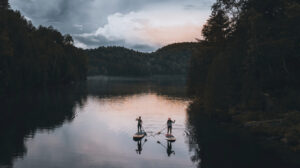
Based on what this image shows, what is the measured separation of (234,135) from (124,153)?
16194 millimetres

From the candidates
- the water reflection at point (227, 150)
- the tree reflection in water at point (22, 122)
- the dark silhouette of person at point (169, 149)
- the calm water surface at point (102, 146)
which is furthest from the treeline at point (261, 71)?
the tree reflection in water at point (22, 122)

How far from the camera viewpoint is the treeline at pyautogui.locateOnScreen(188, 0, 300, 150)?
42438 mm

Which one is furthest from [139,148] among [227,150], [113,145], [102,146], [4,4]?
[4,4]

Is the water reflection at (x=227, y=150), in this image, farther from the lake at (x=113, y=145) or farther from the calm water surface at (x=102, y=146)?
the calm water surface at (x=102, y=146)

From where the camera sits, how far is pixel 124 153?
3309 centimetres

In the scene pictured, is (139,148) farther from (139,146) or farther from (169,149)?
(169,149)

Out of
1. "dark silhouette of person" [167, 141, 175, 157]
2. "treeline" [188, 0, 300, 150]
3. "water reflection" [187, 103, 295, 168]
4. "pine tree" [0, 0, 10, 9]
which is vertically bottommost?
"dark silhouette of person" [167, 141, 175, 157]

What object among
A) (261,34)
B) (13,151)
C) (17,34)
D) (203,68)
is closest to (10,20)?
(17,34)

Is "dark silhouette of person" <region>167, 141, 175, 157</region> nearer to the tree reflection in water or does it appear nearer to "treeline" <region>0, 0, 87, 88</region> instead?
the tree reflection in water

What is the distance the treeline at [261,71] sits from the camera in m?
42.4

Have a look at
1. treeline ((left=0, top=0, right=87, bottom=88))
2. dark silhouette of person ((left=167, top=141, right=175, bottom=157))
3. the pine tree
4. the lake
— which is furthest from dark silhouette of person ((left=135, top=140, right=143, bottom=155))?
the pine tree

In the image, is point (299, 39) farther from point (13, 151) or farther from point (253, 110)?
point (13, 151)

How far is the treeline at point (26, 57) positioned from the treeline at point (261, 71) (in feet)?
188

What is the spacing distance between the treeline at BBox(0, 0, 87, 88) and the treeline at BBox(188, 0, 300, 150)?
57404mm
